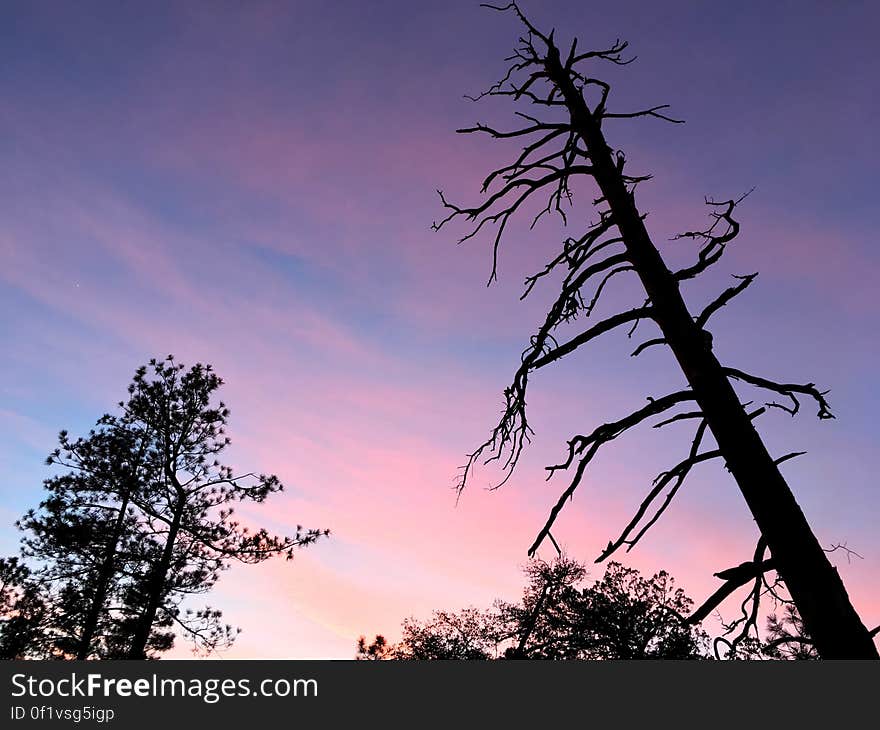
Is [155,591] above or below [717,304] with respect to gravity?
above

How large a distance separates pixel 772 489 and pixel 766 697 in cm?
91

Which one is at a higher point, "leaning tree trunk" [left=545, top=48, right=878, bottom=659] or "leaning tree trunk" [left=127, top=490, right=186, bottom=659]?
"leaning tree trunk" [left=127, top=490, right=186, bottom=659]

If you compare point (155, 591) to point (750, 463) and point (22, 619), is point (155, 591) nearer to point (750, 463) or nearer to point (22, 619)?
point (22, 619)

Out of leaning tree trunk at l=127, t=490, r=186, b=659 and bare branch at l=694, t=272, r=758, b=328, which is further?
leaning tree trunk at l=127, t=490, r=186, b=659

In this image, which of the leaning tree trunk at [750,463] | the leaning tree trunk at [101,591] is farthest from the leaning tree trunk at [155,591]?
the leaning tree trunk at [750,463]

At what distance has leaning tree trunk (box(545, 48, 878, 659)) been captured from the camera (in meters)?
2.18

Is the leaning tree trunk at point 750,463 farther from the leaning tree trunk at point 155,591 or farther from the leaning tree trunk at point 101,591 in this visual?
the leaning tree trunk at point 101,591

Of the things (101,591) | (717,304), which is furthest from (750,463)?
(101,591)

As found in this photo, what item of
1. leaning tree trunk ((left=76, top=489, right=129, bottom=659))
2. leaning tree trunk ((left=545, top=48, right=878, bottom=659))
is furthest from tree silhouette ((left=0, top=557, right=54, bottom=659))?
leaning tree trunk ((left=545, top=48, right=878, bottom=659))

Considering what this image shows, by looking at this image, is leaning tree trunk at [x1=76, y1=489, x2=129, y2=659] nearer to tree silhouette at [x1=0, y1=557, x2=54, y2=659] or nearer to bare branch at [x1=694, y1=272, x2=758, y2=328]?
tree silhouette at [x1=0, y1=557, x2=54, y2=659]

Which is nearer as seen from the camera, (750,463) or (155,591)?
(750,463)

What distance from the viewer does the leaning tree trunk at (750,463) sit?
218 centimetres

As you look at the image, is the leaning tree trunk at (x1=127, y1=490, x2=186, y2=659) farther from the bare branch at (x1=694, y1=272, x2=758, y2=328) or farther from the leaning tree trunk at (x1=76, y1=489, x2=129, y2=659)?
the bare branch at (x1=694, y1=272, x2=758, y2=328)

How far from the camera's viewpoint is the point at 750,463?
2541 mm
